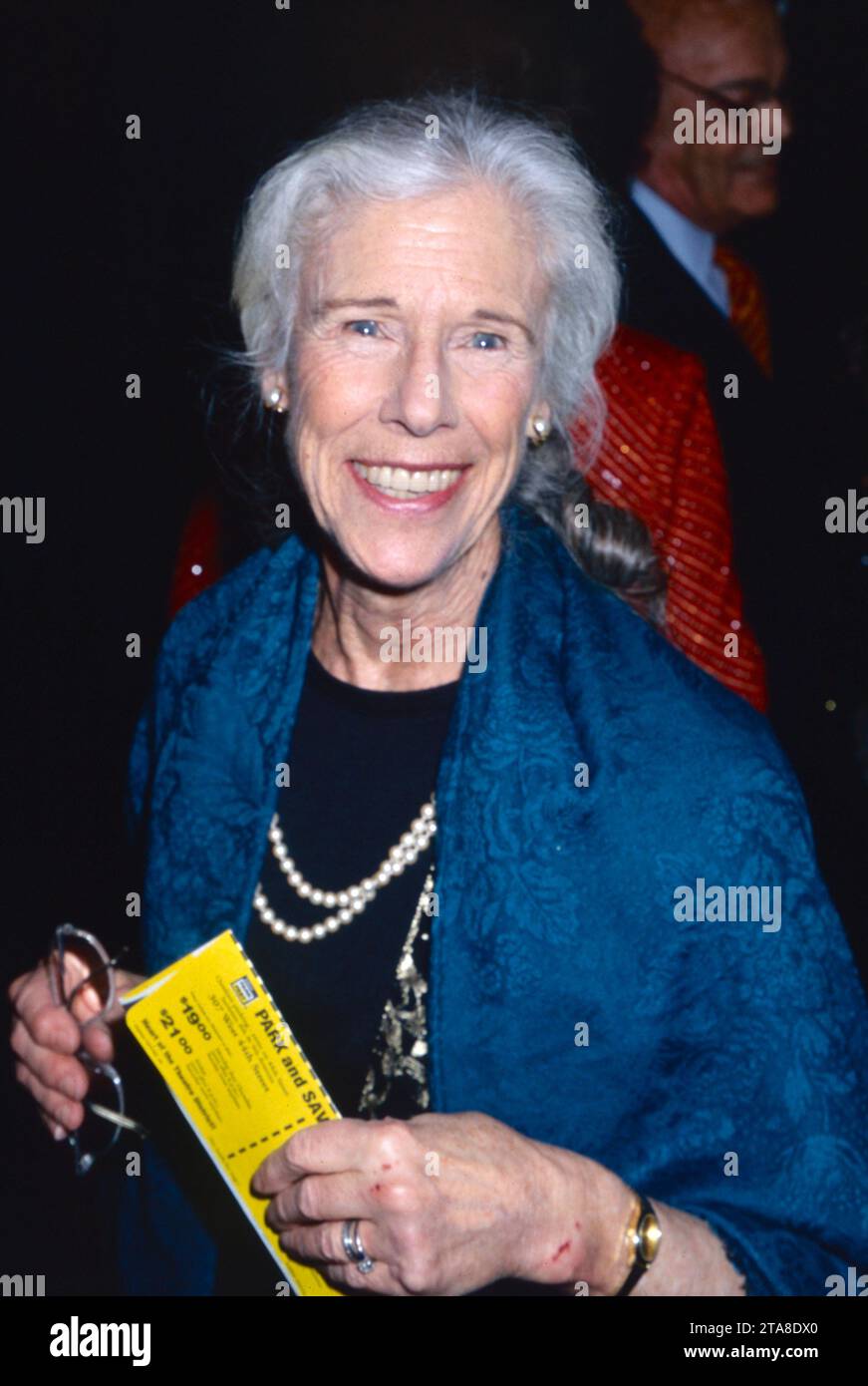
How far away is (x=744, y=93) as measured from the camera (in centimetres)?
222

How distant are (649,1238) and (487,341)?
795 millimetres

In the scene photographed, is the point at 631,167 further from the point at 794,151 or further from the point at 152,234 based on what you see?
the point at 152,234

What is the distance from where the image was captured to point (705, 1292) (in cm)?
104

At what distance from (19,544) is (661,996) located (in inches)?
57.2

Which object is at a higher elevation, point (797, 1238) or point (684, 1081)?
point (684, 1081)

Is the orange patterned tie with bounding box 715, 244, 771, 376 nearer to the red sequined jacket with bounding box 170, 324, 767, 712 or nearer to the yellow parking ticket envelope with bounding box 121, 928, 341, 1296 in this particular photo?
the red sequined jacket with bounding box 170, 324, 767, 712

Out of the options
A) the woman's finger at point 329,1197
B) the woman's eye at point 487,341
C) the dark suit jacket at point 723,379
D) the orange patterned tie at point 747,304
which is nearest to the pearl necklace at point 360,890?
the woman's finger at point 329,1197

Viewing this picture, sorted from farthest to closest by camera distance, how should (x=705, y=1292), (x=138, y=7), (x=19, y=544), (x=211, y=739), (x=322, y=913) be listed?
(x=19, y=544), (x=138, y=7), (x=211, y=739), (x=322, y=913), (x=705, y=1292)

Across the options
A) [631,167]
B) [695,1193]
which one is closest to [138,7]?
[631,167]

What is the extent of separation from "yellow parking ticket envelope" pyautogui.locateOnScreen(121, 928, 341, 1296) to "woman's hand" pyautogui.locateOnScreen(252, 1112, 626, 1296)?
1.1 inches

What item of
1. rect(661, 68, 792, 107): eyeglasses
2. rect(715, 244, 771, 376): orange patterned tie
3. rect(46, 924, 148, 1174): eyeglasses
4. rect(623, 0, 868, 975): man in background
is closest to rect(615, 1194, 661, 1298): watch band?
rect(46, 924, 148, 1174): eyeglasses

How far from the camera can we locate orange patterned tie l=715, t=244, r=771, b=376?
2.33 meters

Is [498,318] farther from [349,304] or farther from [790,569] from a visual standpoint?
[790,569]

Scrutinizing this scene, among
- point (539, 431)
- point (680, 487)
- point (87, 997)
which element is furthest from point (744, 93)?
point (87, 997)
